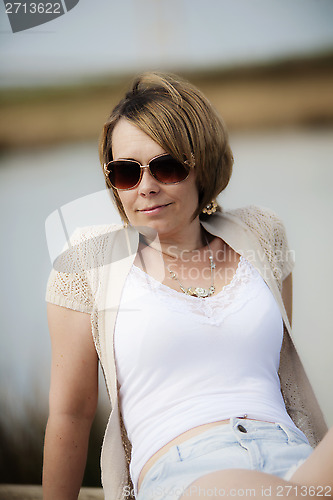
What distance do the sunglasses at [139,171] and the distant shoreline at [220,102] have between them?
0.61 metres

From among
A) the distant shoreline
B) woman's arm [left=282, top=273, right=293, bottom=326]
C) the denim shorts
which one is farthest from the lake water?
the denim shorts

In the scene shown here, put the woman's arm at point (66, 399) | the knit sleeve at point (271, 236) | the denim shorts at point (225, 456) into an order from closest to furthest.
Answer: the denim shorts at point (225, 456)
the woman's arm at point (66, 399)
the knit sleeve at point (271, 236)

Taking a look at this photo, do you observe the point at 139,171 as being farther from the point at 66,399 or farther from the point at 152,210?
the point at 66,399

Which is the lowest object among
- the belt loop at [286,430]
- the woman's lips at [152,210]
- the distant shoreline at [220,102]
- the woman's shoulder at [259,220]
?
the belt loop at [286,430]

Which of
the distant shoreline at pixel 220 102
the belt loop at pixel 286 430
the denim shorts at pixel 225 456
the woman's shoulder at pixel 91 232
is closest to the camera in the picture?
the denim shorts at pixel 225 456

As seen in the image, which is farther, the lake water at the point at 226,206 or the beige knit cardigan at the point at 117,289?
the lake water at the point at 226,206

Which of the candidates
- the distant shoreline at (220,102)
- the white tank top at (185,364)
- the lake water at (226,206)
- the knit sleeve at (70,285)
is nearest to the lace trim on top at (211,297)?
the white tank top at (185,364)

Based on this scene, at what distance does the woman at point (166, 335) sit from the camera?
1186 mm

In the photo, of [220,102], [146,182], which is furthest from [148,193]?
[220,102]

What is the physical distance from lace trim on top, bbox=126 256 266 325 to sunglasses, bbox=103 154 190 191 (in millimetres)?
219

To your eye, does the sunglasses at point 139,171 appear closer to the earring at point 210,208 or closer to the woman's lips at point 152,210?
the woman's lips at point 152,210

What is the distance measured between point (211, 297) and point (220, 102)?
36.0 inches

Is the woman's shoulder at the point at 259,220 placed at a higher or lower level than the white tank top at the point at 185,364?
higher

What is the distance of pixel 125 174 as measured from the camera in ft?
4.43
